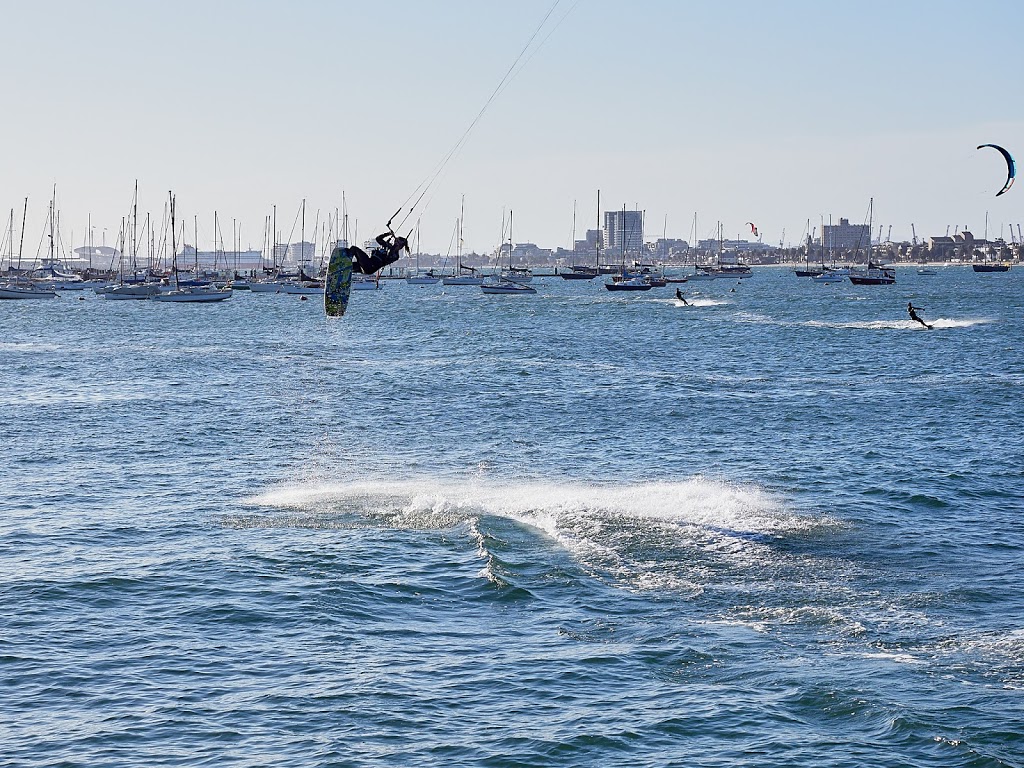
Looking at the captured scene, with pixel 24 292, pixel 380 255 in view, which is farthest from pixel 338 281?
pixel 24 292

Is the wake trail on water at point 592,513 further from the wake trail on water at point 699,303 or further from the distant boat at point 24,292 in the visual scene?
the distant boat at point 24,292

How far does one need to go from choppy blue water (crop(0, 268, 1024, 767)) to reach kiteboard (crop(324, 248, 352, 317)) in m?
5.28

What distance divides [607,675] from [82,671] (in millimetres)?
8749

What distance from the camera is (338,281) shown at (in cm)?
3841

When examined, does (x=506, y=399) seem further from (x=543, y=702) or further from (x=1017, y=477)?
(x=543, y=702)

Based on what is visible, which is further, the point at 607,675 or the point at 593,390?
the point at 593,390

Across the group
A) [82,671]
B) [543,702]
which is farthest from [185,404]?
[543,702]

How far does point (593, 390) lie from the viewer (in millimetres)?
64250

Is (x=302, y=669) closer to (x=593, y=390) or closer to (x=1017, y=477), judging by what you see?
(x=1017, y=477)

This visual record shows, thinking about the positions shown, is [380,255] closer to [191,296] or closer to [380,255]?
[380,255]

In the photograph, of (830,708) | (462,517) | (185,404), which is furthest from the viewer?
(185,404)

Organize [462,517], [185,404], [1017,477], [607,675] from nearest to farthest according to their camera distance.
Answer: [607,675], [462,517], [1017,477], [185,404]

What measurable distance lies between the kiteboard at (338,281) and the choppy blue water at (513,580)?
208 inches

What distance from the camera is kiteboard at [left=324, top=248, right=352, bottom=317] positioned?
37.9 metres
